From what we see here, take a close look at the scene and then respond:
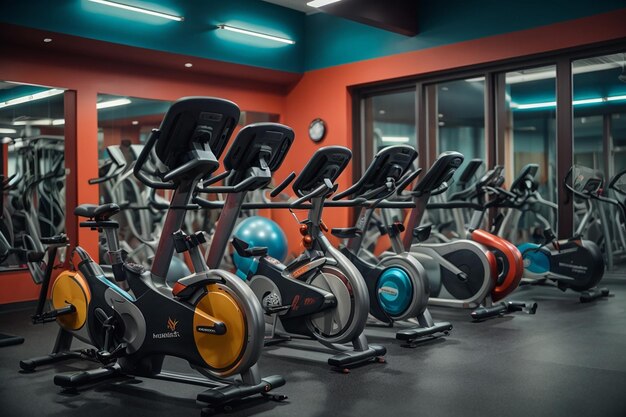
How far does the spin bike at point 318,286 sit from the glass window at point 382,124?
4.72 meters

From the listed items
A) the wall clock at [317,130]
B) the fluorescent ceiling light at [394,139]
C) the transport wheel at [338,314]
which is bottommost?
the transport wheel at [338,314]

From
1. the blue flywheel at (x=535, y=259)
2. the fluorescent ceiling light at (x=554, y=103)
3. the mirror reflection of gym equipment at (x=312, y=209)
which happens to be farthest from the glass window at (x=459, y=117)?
the blue flywheel at (x=535, y=259)

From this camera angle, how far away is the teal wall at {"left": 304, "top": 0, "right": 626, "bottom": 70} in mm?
6754

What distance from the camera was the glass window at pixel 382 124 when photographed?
8.70 metres

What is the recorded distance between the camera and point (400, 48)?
805 cm

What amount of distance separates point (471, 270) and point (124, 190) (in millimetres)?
4107

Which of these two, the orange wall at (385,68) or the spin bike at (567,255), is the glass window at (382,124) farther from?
the spin bike at (567,255)

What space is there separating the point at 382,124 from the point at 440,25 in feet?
5.44

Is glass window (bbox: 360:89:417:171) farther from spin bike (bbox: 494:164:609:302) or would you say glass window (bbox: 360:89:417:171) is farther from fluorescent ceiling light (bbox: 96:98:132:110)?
fluorescent ceiling light (bbox: 96:98:132:110)

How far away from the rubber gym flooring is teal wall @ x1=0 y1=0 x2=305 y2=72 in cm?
299

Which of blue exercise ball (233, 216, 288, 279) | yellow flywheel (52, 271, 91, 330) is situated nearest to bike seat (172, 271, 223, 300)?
yellow flywheel (52, 271, 91, 330)

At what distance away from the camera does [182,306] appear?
3.20 meters

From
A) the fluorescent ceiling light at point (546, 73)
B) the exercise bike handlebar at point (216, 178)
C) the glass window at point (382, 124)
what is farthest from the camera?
the glass window at point (382, 124)

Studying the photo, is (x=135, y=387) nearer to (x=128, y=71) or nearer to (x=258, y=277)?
(x=258, y=277)
